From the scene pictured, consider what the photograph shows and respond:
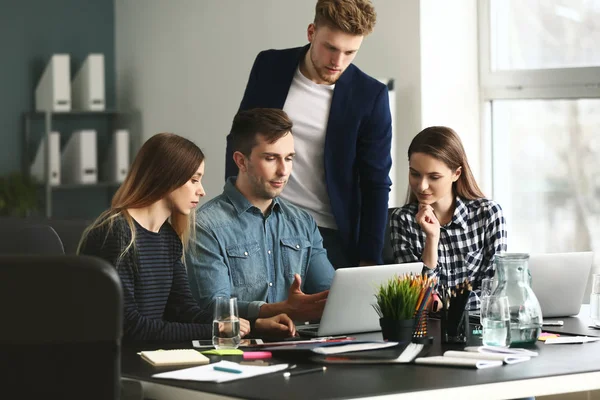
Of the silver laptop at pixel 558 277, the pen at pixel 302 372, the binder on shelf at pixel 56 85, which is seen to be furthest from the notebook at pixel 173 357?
the binder on shelf at pixel 56 85

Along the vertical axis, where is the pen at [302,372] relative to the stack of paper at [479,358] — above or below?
below

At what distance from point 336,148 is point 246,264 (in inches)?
22.6

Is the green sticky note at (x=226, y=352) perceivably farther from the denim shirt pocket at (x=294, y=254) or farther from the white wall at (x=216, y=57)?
the white wall at (x=216, y=57)

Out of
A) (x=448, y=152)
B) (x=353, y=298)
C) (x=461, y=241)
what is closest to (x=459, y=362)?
(x=353, y=298)

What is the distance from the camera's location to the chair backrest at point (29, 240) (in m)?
2.73

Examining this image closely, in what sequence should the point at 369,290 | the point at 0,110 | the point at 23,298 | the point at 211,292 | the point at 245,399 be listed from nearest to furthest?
1. the point at 23,298
2. the point at 245,399
3. the point at 369,290
4. the point at 211,292
5. the point at 0,110

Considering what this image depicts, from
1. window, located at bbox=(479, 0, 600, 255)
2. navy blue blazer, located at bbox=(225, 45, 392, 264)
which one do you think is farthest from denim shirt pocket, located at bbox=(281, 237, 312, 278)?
window, located at bbox=(479, 0, 600, 255)

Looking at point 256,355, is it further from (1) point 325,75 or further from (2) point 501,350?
(1) point 325,75

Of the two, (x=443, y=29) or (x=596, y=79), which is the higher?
(x=443, y=29)

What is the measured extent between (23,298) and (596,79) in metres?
3.07

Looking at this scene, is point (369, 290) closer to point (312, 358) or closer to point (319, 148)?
point (312, 358)

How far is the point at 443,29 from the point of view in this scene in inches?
165

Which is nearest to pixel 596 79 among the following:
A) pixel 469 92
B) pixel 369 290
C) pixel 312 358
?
pixel 469 92

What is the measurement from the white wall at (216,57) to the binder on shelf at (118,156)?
157mm
